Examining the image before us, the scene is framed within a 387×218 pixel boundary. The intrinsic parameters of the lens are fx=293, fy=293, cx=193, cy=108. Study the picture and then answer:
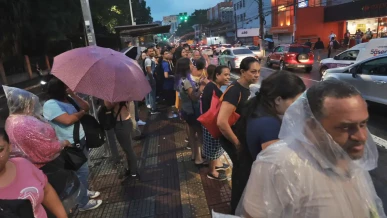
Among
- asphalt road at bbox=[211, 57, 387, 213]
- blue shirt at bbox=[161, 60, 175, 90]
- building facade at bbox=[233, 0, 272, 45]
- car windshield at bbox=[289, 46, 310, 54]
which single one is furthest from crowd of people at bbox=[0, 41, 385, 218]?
building facade at bbox=[233, 0, 272, 45]

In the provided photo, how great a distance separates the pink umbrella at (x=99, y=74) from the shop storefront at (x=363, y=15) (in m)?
26.4

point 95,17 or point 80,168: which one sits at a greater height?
point 95,17

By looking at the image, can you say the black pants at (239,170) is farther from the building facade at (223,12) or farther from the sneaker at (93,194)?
the building facade at (223,12)

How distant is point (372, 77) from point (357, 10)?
24087 millimetres

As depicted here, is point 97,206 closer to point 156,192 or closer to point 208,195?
point 156,192

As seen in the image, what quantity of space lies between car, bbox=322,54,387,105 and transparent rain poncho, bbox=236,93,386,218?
570 centimetres

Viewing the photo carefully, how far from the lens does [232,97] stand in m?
2.55

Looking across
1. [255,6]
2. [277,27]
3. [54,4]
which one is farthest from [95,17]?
[255,6]

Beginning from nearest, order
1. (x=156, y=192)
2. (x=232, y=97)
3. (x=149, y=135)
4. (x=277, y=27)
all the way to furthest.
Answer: (x=232, y=97) → (x=156, y=192) → (x=149, y=135) → (x=277, y=27)

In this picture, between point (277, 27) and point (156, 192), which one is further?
point (277, 27)

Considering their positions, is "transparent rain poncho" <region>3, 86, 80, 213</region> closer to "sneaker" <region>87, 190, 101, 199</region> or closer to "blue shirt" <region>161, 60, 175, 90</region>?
"sneaker" <region>87, 190, 101, 199</region>

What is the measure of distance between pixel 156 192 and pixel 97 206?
74 cm

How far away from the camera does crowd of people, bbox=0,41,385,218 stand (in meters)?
1.15

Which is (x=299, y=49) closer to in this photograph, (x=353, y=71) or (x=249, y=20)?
(x=353, y=71)
